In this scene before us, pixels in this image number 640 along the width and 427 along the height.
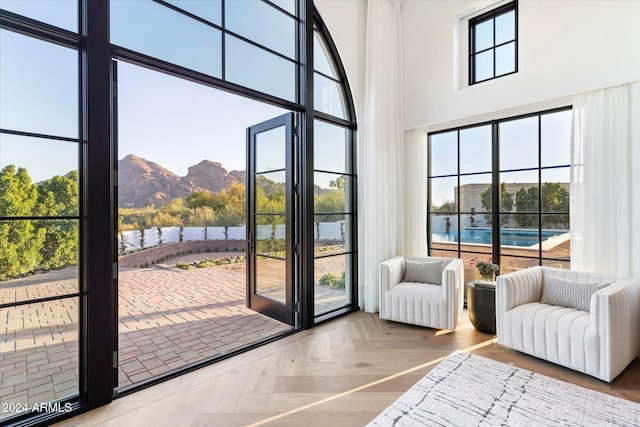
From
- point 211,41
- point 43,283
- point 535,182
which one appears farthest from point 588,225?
point 43,283

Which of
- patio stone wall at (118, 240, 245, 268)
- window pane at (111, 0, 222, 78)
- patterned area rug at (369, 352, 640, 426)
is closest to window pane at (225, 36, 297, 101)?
window pane at (111, 0, 222, 78)

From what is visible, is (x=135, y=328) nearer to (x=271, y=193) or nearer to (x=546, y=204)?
(x=271, y=193)

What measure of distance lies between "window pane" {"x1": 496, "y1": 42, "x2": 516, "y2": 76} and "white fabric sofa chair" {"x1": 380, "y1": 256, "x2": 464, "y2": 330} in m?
2.30

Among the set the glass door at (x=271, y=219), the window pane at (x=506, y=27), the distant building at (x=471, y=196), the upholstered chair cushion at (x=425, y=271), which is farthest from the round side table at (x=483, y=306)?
the window pane at (x=506, y=27)

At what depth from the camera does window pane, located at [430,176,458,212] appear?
169 inches

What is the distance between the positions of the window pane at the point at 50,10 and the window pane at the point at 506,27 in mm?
4208

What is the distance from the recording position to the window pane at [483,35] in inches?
154

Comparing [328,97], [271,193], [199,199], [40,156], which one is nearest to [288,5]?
[328,97]

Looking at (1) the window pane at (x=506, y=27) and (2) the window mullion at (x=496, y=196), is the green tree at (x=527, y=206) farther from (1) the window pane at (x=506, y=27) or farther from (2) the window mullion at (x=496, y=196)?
(1) the window pane at (x=506, y=27)

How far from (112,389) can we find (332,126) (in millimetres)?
3349

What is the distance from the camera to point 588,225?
3.05 m

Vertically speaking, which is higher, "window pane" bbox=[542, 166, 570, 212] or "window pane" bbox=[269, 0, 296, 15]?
"window pane" bbox=[269, 0, 296, 15]

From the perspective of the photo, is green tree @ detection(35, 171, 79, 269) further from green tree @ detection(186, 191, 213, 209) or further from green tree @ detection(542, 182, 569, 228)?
green tree @ detection(186, 191, 213, 209)

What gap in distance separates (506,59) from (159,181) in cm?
699
